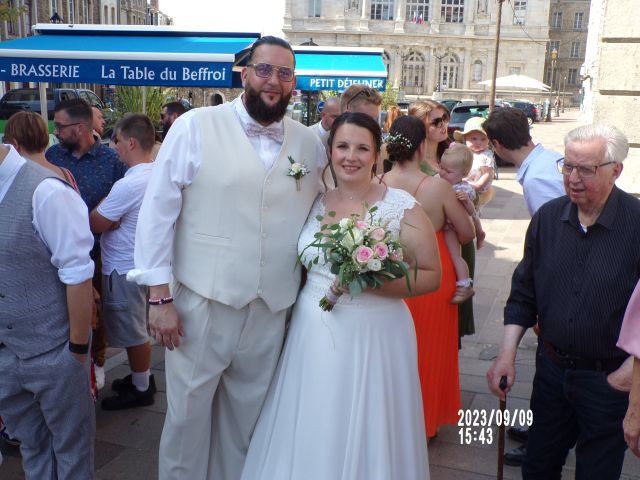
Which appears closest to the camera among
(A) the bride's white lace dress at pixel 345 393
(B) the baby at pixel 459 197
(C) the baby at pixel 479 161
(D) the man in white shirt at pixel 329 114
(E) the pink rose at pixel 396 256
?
(E) the pink rose at pixel 396 256

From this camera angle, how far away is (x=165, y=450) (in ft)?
10.4

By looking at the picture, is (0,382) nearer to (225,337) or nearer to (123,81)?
(225,337)

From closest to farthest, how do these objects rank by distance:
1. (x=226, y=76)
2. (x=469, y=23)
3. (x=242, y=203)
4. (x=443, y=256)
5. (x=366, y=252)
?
(x=366, y=252) → (x=242, y=203) → (x=443, y=256) → (x=226, y=76) → (x=469, y=23)

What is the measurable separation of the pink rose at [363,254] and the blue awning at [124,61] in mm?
3824

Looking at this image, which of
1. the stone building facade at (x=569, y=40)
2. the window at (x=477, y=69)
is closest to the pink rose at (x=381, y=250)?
the window at (x=477, y=69)

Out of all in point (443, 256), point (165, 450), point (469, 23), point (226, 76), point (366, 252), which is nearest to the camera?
point (366, 252)

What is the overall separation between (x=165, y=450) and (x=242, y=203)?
1271 mm

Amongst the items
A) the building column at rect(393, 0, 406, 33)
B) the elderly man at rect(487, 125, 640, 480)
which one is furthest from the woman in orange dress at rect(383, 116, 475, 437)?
the building column at rect(393, 0, 406, 33)

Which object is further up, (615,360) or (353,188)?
(353,188)

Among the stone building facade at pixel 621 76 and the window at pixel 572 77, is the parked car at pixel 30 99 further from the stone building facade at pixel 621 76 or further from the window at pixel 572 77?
the window at pixel 572 77

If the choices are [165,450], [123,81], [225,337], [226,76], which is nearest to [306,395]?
[225,337]

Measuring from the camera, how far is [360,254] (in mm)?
2777

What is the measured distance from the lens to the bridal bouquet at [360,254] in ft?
9.20

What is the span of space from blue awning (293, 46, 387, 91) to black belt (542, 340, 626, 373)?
822cm
